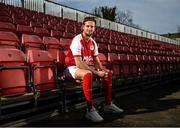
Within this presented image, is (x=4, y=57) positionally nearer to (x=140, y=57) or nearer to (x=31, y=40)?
(x=31, y=40)

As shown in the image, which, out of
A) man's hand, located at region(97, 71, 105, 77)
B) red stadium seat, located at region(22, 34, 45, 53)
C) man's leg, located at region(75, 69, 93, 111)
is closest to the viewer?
man's leg, located at region(75, 69, 93, 111)

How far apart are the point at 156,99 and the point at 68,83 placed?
2594 millimetres

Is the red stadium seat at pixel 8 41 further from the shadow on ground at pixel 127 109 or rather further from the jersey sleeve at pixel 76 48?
the shadow on ground at pixel 127 109

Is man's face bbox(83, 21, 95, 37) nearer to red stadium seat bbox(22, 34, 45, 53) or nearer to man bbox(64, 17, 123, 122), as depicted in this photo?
man bbox(64, 17, 123, 122)

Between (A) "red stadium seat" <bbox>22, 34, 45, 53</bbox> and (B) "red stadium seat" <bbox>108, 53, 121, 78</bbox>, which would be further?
(B) "red stadium seat" <bbox>108, 53, 121, 78</bbox>

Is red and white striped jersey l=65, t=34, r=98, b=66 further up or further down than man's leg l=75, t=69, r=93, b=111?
further up

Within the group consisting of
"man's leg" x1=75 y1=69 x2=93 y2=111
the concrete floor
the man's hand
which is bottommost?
the concrete floor

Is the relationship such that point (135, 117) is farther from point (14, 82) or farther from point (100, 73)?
point (14, 82)

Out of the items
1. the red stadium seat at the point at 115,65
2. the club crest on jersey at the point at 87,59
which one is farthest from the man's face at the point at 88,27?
the red stadium seat at the point at 115,65

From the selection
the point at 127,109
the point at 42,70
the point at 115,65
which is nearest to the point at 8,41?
the point at 42,70

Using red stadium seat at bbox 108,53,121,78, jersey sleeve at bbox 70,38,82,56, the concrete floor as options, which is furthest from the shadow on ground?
jersey sleeve at bbox 70,38,82,56

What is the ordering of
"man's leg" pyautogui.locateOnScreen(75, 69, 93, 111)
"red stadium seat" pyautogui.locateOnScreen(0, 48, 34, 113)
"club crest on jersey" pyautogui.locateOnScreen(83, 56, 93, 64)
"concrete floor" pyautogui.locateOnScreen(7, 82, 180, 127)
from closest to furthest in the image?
"red stadium seat" pyautogui.locateOnScreen(0, 48, 34, 113) < "concrete floor" pyautogui.locateOnScreen(7, 82, 180, 127) < "man's leg" pyautogui.locateOnScreen(75, 69, 93, 111) < "club crest on jersey" pyautogui.locateOnScreen(83, 56, 93, 64)

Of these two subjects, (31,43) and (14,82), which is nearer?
(14,82)

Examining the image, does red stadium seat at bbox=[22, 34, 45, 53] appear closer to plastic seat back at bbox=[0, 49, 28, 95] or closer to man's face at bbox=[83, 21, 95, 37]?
man's face at bbox=[83, 21, 95, 37]
